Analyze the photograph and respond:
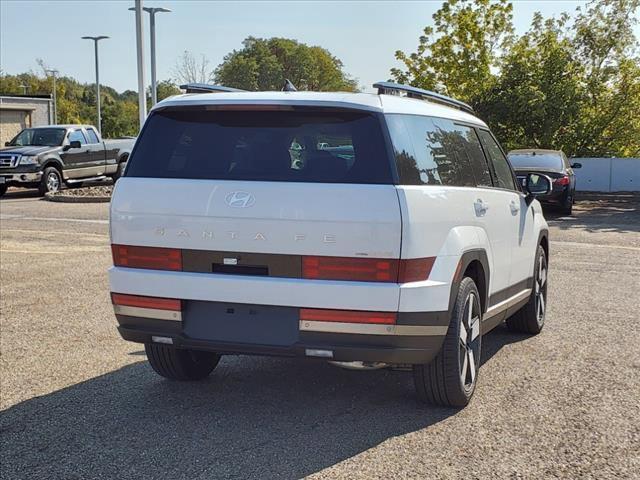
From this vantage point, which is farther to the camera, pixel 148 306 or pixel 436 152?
pixel 436 152

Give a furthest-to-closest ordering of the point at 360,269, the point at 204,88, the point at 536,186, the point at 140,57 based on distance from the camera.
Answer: the point at 140,57 < the point at 536,186 < the point at 204,88 < the point at 360,269

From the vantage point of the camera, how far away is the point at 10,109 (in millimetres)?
43562

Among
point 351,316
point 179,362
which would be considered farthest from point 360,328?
point 179,362

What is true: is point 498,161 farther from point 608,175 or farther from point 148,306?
point 608,175

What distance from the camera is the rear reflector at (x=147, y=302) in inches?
182

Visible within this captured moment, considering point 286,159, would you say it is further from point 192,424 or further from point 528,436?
point 528,436

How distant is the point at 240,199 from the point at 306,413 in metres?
1.36

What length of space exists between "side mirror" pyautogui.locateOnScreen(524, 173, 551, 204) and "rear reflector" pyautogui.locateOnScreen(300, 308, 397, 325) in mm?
2797

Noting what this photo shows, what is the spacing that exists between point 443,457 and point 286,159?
1.76 m

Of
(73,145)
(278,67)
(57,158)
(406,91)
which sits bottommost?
(57,158)

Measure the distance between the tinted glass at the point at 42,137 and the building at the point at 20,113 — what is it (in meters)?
17.8

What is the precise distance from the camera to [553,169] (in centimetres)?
1898

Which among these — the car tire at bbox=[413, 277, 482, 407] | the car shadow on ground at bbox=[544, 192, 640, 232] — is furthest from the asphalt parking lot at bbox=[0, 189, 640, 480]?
the car shadow on ground at bbox=[544, 192, 640, 232]

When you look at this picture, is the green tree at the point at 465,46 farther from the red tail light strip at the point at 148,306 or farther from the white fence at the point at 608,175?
the red tail light strip at the point at 148,306
